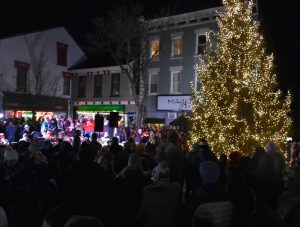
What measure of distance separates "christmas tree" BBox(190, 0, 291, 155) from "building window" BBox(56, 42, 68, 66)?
24.7 m

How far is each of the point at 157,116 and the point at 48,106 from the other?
10929 millimetres

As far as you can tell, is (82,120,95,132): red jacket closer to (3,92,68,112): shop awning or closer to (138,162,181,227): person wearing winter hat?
(3,92,68,112): shop awning

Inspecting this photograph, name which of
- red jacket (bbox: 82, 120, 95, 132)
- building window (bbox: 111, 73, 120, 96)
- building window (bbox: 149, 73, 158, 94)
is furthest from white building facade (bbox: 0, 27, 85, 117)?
red jacket (bbox: 82, 120, 95, 132)

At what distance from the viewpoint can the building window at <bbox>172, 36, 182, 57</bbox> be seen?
33.3m

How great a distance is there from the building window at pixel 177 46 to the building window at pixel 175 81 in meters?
1.49

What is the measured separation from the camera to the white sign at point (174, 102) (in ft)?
103

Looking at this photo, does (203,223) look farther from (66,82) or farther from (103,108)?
(66,82)

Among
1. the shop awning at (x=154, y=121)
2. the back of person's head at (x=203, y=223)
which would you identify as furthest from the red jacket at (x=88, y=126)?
the back of person's head at (x=203, y=223)

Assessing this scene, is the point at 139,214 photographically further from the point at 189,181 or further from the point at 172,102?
the point at 172,102

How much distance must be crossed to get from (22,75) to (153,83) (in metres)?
11.7

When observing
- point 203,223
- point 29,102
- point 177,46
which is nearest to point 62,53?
point 29,102

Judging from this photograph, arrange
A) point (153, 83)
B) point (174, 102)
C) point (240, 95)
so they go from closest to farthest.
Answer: point (240, 95)
point (174, 102)
point (153, 83)

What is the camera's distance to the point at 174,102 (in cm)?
3238

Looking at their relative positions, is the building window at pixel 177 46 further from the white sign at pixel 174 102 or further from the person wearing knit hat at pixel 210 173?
the person wearing knit hat at pixel 210 173
